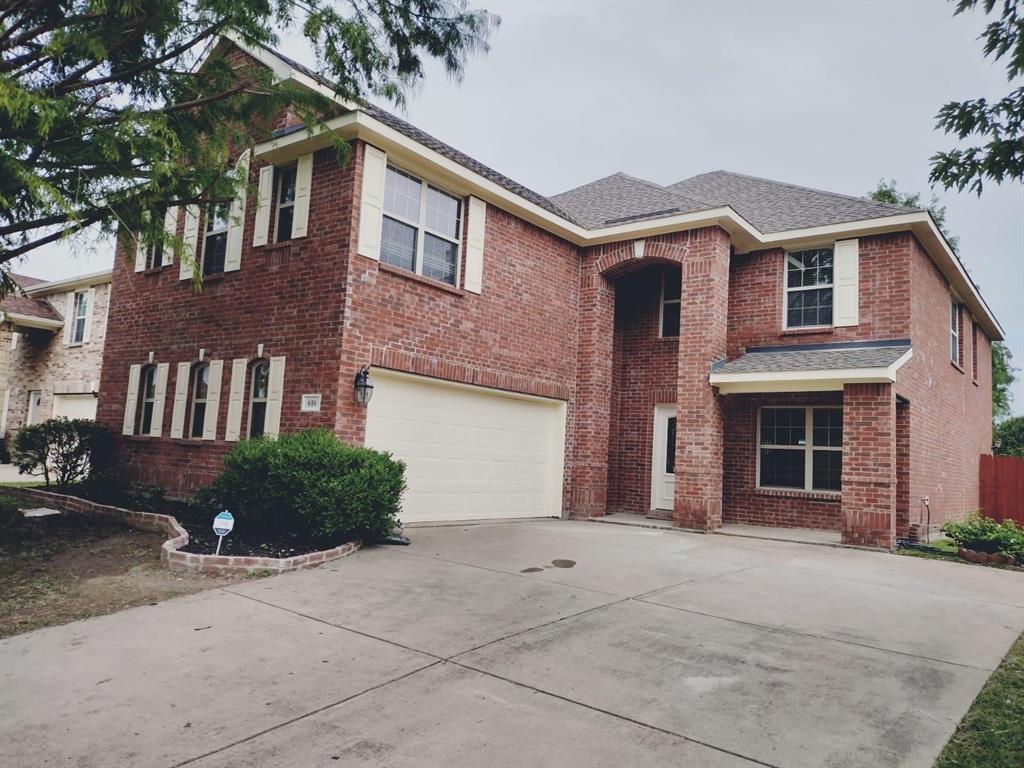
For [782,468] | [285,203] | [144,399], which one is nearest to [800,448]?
[782,468]

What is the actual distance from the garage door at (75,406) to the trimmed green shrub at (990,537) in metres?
20.2

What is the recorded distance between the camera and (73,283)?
66.1ft

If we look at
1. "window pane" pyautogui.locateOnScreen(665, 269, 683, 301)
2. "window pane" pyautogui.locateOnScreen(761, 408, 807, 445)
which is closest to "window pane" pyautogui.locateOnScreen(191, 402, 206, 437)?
"window pane" pyautogui.locateOnScreen(665, 269, 683, 301)

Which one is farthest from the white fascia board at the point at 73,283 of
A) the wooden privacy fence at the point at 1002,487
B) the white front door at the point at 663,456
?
the wooden privacy fence at the point at 1002,487

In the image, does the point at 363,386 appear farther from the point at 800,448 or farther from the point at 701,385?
the point at 800,448

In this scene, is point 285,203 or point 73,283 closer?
point 285,203

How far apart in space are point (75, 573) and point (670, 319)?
1125 centimetres

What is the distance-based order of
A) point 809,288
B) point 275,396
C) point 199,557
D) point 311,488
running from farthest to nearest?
point 809,288 → point 275,396 → point 311,488 → point 199,557

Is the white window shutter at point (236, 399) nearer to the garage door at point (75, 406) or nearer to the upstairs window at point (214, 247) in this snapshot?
the upstairs window at point (214, 247)

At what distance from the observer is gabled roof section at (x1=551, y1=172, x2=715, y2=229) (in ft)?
42.8

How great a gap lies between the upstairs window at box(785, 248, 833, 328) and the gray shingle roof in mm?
670

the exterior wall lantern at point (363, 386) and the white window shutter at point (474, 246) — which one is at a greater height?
the white window shutter at point (474, 246)

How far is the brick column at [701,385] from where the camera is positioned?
11.9m

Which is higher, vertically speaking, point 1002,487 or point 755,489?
point 1002,487
